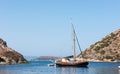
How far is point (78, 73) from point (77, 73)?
54cm

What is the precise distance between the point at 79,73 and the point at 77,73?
2.71 feet

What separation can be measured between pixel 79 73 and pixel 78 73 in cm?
42

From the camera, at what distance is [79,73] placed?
527ft

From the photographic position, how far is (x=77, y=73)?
6329 inches

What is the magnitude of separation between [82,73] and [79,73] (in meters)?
1.98

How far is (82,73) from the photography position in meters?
162

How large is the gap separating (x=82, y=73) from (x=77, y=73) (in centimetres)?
242

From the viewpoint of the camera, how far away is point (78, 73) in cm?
16038

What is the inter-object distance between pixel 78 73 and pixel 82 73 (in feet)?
7.70
